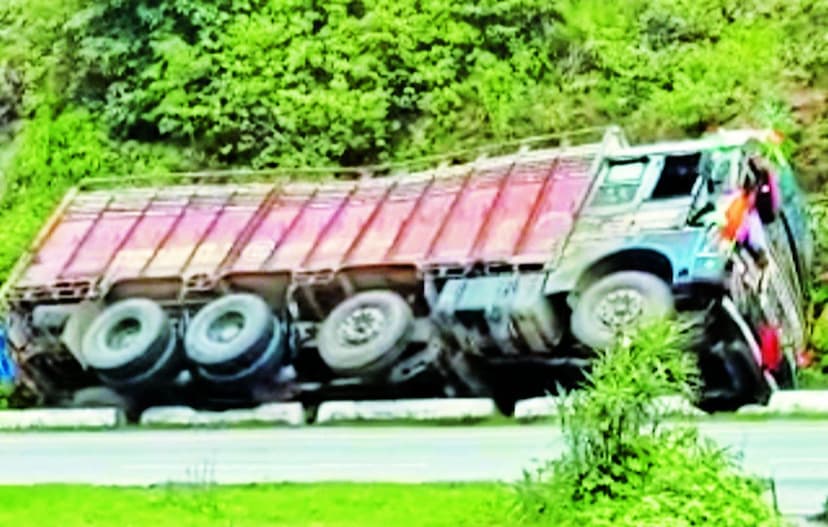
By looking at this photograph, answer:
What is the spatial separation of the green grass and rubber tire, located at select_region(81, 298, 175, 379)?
4490 millimetres

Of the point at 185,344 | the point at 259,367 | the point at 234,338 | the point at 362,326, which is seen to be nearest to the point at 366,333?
the point at 362,326

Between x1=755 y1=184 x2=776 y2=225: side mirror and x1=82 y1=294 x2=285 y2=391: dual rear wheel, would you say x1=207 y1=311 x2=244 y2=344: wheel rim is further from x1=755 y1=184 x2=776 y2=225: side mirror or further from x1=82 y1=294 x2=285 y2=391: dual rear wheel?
x1=755 y1=184 x2=776 y2=225: side mirror

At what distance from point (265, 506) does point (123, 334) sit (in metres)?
6.09

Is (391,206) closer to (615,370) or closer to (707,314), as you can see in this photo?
(707,314)

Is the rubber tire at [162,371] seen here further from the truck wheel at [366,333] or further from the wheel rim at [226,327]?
the truck wheel at [366,333]

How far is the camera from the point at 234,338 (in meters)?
14.3

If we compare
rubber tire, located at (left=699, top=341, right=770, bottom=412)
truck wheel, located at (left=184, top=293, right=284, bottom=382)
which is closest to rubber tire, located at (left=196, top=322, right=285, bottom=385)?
truck wheel, located at (left=184, top=293, right=284, bottom=382)

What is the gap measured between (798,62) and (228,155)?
5.51m

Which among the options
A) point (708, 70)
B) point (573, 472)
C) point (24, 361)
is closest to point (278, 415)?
point (24, 361)

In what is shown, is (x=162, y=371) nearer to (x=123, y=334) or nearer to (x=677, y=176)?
(x=123, y=334)

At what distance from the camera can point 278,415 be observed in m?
14.1

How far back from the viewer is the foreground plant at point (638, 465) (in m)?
7.42

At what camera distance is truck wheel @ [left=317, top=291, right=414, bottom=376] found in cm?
1386

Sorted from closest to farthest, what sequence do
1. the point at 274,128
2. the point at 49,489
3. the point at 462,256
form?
the point at 49,489
the point at 462,256
the point at 274,128
